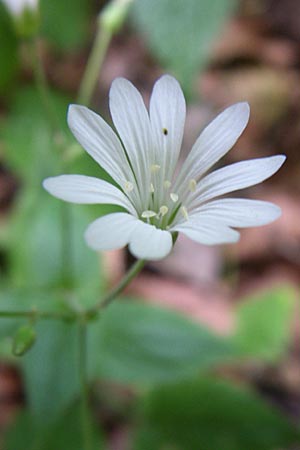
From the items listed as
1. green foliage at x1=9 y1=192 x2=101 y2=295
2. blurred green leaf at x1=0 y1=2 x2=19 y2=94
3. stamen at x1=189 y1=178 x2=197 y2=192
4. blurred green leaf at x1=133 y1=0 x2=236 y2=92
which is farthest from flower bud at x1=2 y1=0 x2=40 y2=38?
blurred green leaf at x1=0 y1=2 x2=19 y2=94

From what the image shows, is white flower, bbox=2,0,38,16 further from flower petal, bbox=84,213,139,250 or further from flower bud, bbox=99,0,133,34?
flower petal, bbox=84,213,139,250

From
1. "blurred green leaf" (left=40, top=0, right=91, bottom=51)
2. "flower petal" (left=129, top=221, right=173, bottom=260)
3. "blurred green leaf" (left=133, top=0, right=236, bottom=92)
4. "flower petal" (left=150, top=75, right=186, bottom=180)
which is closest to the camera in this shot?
"flower petal" (left=129, top=221, right=173, bottom=260)

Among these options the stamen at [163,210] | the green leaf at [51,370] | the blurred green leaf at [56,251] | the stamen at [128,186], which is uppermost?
the stamen at [128,186]

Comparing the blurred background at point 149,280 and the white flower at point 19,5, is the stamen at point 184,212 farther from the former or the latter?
the white flower at point 19,5

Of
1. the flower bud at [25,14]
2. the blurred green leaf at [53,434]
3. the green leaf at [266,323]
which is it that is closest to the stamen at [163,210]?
the flower bud at [25,14]

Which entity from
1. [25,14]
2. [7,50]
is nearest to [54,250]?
[25,14]
